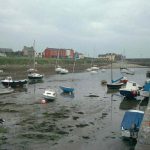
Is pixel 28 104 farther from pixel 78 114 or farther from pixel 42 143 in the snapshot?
pixel 42 143

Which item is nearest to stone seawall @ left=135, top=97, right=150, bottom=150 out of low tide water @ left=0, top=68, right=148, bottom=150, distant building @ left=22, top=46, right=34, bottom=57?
low tide water @ left=0, top=68, right=148, bottom=150

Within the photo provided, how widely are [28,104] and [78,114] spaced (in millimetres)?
8941

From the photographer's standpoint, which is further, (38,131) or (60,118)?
(60,118)

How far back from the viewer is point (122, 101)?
46125mm

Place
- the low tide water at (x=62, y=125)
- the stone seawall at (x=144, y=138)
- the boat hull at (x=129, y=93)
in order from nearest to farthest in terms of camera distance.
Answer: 1. the stone seawall at (x=144, y=138)
2. the low tide water at (x=62, y=125)
3. the boat hull at (x=129, y=93)

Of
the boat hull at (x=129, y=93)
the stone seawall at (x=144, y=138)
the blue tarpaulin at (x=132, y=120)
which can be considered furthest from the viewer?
the boat hull at (x=129, y=93)

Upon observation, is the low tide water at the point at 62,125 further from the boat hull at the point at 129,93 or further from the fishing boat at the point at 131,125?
the boat hull at the point at 129,93

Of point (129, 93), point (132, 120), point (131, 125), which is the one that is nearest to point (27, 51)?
point (129, 93)

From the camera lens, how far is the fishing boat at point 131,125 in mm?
22792

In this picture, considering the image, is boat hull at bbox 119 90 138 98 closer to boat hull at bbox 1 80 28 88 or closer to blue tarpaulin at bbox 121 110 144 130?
boat hull at bbox 1 80 28 88

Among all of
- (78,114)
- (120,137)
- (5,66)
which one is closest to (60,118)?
(78,114)

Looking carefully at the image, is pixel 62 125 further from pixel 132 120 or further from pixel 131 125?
pixel 131 125


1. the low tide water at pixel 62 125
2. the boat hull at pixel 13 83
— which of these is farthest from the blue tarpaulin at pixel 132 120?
the boat hull at pixel 13 83

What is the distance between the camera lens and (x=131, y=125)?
2317 centimetres
